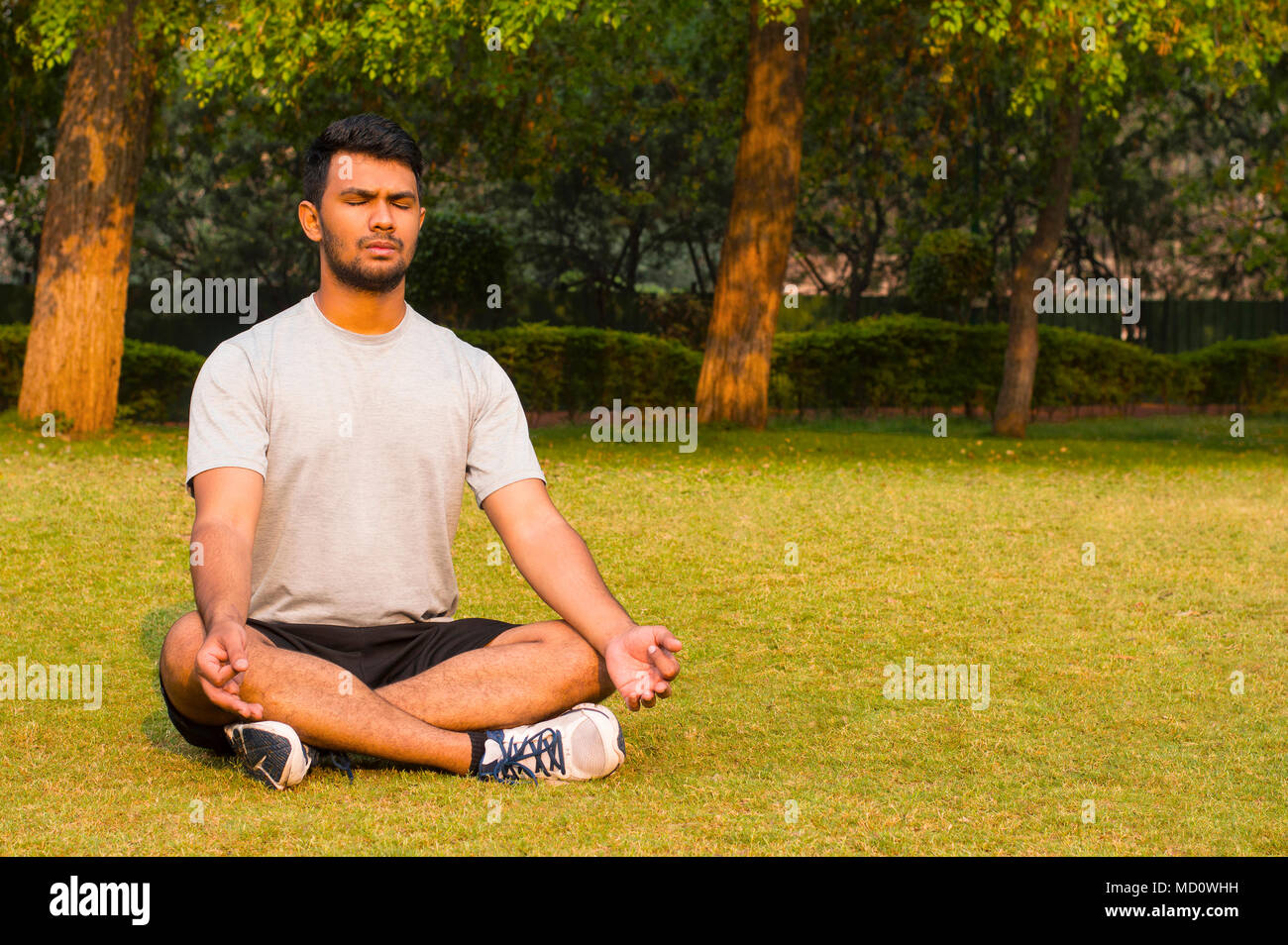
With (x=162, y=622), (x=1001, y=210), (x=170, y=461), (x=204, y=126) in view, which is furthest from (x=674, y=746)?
(x=1001, y=210)

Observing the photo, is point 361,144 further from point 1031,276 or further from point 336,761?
point 1031,276

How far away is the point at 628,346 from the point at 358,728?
18311 mm

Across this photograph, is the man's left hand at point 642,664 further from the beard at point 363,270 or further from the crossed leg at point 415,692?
the beard at point 363,270

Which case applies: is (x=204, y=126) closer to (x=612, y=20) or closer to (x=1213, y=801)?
(x=612, y=20)

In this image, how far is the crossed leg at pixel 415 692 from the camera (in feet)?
13.4

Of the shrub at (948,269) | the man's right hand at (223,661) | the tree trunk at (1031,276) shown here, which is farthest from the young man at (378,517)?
the shrub at (948,269)

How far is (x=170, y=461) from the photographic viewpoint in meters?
13.3

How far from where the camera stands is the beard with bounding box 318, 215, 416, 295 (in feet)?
14.3

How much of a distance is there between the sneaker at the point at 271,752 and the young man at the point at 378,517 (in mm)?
19

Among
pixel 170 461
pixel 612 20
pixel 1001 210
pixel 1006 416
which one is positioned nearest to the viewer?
pixel 170 461

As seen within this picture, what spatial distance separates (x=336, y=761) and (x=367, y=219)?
1.56 metres

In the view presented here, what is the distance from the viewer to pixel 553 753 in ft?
14.1

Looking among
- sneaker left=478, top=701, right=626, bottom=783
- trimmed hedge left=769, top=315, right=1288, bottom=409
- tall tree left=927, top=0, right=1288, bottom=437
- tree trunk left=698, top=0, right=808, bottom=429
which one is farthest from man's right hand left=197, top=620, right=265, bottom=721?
trimmed hedge left=769, top=315, right=1288, bottom=409

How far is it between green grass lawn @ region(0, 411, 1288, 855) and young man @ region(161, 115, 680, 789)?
19 centimetres
